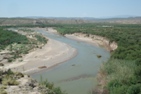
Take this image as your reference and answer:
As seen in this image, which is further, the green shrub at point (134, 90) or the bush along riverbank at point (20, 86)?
the bush along riverbank at point (20, 86)

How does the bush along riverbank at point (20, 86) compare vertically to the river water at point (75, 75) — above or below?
above

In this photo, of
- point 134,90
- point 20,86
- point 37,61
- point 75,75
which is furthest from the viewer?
point 37,61

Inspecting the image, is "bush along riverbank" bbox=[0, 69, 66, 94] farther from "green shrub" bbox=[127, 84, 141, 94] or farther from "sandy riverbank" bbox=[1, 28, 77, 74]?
"sandy riverbank" bbox=[1, 28, 77, 74]

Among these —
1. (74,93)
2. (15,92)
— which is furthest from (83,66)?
(15,92)

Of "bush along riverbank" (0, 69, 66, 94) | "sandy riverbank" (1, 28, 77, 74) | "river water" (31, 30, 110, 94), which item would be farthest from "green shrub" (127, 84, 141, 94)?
"sandy riverbank" (1, 28, 77, 74)

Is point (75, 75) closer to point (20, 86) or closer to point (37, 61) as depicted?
point (37, 61)

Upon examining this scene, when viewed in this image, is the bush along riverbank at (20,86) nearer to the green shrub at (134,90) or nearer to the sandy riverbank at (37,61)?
the green shrub at (134,90)

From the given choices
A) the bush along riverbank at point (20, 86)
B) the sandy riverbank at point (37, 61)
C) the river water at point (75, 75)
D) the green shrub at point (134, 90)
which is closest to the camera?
the green shrub at point (134, 90)

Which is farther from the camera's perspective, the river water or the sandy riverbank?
the sandy riverbank

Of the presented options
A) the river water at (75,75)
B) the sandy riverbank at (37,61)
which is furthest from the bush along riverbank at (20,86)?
the sandy riverbank at (37,61)

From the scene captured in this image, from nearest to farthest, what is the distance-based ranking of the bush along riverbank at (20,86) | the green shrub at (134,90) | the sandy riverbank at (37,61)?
the green shrub at (134,90) → the bush along riverbank at (20,86) → the sandy riverbank at (37,61)

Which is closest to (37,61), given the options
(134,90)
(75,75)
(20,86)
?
(75,75)

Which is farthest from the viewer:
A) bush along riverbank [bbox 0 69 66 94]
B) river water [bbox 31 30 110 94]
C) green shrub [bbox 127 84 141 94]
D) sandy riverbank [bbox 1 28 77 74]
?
sandy riverbank [bbox 1 28 77 74]

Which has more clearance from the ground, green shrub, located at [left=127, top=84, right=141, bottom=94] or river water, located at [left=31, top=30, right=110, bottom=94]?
green shrub, located at [left=127, top=84, right=141, bottom=94]
